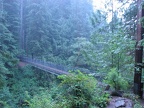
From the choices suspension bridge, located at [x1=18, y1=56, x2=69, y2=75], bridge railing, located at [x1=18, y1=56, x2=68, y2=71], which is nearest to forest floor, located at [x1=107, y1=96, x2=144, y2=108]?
suspension bridge, located at [x1=18, y1=56, x2=69, y2=75]

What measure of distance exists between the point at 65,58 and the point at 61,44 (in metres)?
2.30

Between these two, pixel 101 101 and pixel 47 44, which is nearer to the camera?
pixel 101 101

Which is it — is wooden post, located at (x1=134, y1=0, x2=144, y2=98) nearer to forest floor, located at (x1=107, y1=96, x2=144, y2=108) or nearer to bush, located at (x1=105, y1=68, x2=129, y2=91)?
bush, located at (x1=105, y1=68, x2=129, y2=91)

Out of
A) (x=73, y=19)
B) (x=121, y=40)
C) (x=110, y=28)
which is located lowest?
(x=121, y=40)

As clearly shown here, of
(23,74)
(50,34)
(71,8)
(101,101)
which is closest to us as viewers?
(101,101)

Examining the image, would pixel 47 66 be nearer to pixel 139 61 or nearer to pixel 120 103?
pixel 139 61

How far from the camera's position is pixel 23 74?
58.7ft

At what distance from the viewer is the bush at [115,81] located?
5068 mm

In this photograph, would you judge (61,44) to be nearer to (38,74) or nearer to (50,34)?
(50,34)

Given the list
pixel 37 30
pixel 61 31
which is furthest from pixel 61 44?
pixel 37 30

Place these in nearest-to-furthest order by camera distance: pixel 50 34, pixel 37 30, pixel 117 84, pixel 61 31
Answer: pixel 117 84 → pixel 37 30 → pixel 50 34 → pixel 61 31

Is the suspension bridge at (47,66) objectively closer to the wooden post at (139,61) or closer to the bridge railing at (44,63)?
the bridge railing at (44,63)

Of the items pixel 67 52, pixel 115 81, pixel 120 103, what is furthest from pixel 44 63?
pixel 120 103

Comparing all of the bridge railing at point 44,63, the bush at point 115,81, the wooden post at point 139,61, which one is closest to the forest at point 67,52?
the bush at point 115,81
